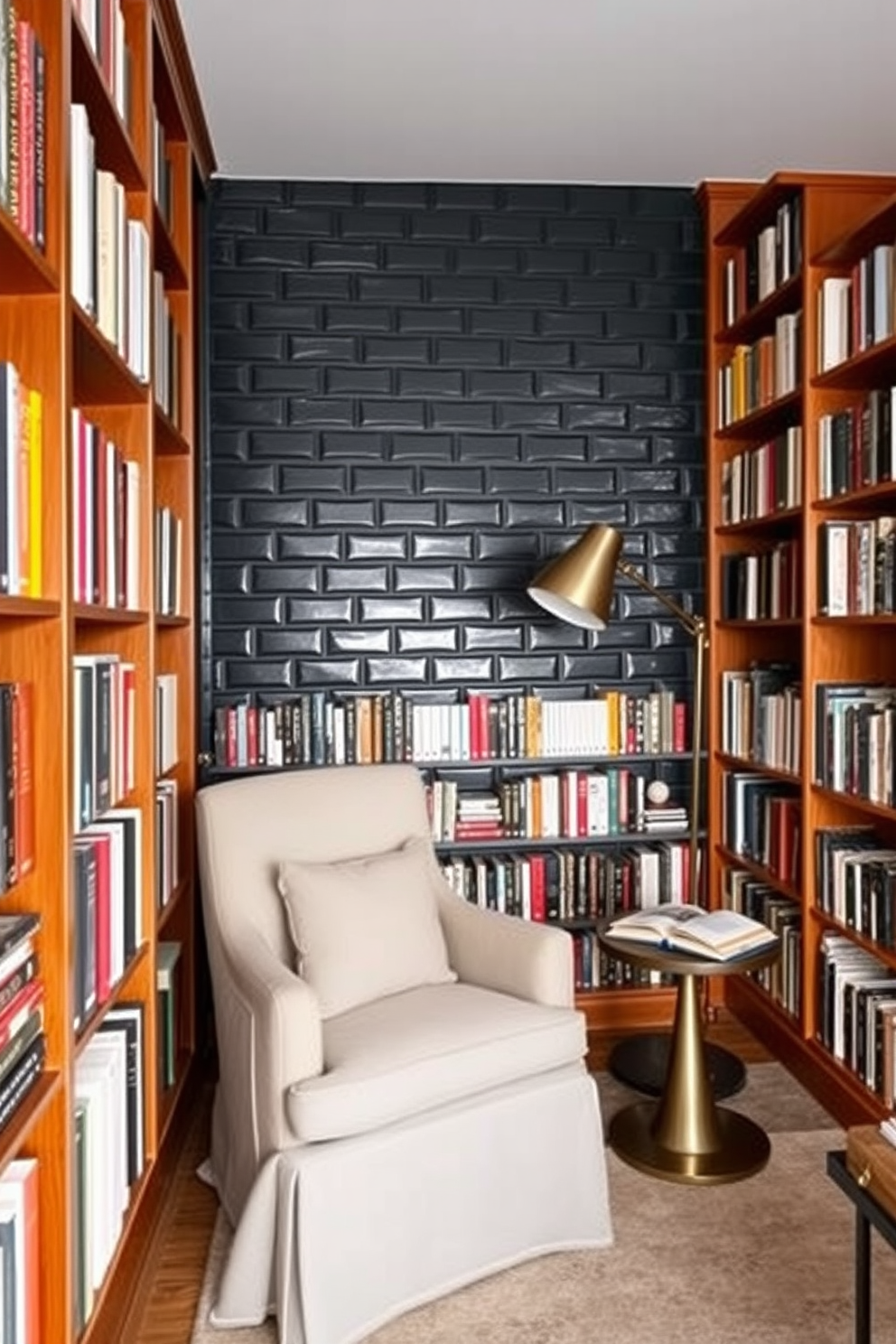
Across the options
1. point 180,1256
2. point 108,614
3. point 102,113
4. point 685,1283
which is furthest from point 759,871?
point 102,113

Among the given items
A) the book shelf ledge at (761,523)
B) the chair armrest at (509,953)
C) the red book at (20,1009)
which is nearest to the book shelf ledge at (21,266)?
the red book at (20,1009)

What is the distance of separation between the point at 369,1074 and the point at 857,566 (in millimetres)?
1716

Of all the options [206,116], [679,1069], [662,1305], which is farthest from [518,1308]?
[206,116]

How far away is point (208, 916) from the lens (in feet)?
8.02

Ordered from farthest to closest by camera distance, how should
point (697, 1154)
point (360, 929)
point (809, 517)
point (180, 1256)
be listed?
point (809, 517)
point (697, 1154)
point (360, 929)
point (180, 1256)

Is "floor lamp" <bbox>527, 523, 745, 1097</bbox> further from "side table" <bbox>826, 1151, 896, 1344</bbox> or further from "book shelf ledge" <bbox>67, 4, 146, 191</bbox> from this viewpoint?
"book shelf ledge" <bbox>67, 4, 146, 191</bbox>

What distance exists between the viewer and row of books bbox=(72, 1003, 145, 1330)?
1.69 meters

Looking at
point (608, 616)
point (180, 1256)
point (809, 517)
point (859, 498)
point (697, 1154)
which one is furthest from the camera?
point (608, 616)

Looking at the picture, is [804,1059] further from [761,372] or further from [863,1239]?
[761,372]

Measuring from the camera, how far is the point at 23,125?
1.41 m

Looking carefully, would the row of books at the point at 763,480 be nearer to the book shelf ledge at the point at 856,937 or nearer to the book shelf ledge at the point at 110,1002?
the book shelf ledge at the point at 856,937

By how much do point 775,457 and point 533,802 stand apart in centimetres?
124

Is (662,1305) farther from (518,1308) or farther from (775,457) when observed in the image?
(775,457)

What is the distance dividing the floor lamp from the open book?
0.49m
